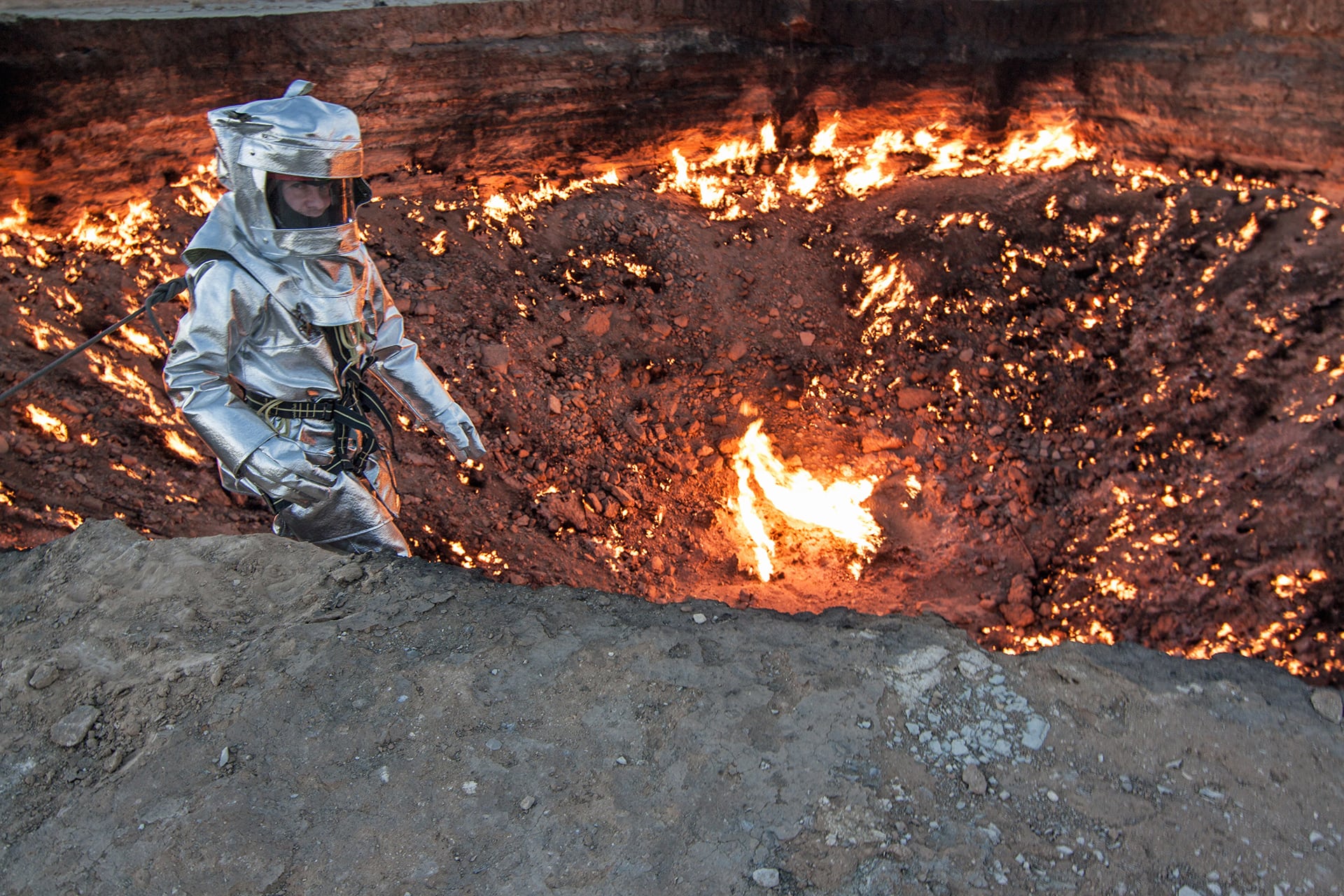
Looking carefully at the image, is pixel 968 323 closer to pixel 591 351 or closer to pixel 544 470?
pixel 591 351

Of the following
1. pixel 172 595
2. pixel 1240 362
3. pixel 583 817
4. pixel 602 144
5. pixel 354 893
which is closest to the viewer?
pixel 354 893

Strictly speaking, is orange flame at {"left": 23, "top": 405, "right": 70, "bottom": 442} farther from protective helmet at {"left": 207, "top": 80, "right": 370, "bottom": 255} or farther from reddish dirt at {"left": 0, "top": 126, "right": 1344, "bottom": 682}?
protective helmet at {"left": 207, "top": 80, "right": 370, "bottom": 255}

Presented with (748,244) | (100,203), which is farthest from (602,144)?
(100,203)

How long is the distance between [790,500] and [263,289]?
3.09 m

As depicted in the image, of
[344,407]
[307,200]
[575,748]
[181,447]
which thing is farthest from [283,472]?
[181,447]

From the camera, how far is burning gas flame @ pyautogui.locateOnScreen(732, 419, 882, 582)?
4.71m

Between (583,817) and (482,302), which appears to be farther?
(482,302)

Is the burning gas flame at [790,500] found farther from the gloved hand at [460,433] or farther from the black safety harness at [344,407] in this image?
the black safety harness at [344,407]

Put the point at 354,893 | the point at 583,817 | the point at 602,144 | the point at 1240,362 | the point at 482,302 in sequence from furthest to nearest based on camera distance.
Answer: the point at 602,144
the point at 482,302
the point at 1240,362
the point at 583,817
the point at 354,893

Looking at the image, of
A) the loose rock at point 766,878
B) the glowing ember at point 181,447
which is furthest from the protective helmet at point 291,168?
the loose rock at point 766,878

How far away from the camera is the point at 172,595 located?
300 cm

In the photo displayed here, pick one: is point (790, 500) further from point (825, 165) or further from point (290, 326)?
point (290, 326)

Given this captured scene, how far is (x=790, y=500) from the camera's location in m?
4.89

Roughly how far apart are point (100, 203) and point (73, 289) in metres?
0.57
